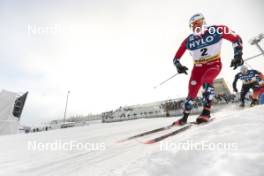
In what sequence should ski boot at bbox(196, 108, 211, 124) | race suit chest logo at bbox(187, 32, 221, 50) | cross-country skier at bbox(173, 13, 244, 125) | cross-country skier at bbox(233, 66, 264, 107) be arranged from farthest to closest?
cross-country skier at bbox(233, 66, 264, 107), race suit chest logo at bbox(187, 32, 221, 50), cross-country skier at bbox(173, 13, 244, 125), ski boot at bbox(196, 108, 211, 124)

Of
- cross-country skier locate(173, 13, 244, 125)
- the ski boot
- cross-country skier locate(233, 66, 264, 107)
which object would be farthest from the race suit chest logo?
cross-country skier locate(233, 66, 264, 107)

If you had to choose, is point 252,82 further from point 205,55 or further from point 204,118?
point 204,118

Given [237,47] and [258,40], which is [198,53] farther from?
[258,40]

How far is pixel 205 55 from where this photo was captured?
458 centimetres

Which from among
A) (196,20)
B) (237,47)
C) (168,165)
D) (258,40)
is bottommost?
(168,165)

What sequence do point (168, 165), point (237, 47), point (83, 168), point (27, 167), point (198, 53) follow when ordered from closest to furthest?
point (168, 165) → point (83, 168) → point (27, 167) → point (237, 47) → point (198, 53)

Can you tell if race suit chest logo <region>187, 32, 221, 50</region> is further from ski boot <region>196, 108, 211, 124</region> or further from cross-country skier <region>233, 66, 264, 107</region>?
cross-country skier <region>233, 66, 264, 107</region>

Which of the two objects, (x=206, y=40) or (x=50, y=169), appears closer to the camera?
(x=50, y=169)

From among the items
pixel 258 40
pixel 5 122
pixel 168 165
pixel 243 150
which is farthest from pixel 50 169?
pixel 5 122

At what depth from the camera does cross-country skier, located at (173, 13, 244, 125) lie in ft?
14.2

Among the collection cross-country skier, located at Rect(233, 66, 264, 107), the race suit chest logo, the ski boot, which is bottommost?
the ski boot

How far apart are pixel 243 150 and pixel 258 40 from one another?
25628 mm

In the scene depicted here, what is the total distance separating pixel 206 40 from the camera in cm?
459

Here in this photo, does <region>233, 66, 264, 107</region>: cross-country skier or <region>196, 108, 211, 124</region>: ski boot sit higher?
<region>233, 66, 264, 107</region>: cross-country skier
